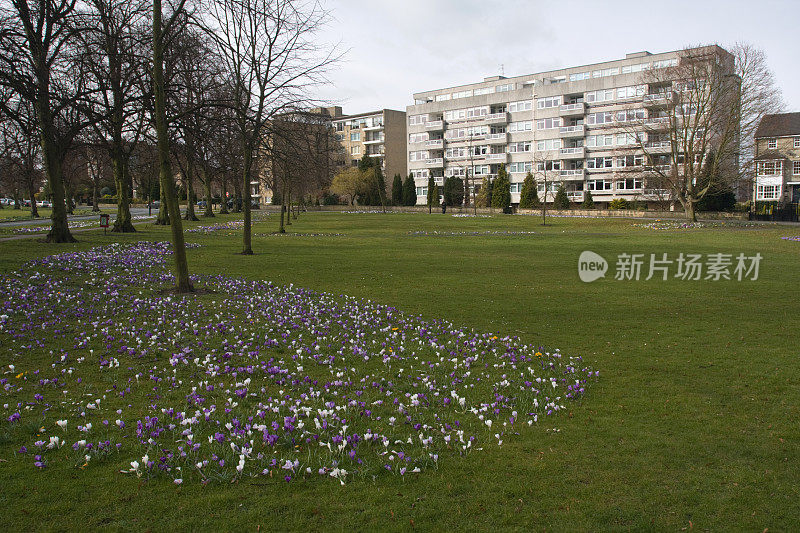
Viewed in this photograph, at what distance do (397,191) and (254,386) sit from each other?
103565 mm

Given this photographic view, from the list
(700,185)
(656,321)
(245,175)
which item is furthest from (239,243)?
(700,185)

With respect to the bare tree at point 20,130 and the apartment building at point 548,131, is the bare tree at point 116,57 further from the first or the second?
the apartment building at point 548,131

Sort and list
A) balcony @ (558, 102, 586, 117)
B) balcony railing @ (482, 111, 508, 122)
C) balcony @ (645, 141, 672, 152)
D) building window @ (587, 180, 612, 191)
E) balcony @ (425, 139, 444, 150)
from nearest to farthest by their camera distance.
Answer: balcony @ (645, 141, 672, 152) < building window @ (587, 180, 612, 191) < balcony @ (558, 102, 586, 117) < balcony railing @ (482, 111, 508, 122) < balcony @ (425, 139, 444, 150)

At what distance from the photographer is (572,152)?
296 ft

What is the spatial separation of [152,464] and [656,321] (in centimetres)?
1055

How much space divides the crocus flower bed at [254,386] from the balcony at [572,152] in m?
83.9

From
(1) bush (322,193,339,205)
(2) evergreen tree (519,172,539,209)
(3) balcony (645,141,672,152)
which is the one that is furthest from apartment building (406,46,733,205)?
(1) bush (322,193,339,205)

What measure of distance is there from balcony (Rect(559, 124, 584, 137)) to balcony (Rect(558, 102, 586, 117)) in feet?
6.95

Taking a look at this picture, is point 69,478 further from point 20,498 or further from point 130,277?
point 130,277

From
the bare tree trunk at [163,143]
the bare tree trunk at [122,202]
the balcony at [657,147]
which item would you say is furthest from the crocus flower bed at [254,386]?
the balcony at [657,147]

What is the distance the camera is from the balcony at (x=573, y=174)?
89.4 metres

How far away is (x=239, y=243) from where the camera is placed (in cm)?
3116

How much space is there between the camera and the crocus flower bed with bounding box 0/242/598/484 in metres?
5.53

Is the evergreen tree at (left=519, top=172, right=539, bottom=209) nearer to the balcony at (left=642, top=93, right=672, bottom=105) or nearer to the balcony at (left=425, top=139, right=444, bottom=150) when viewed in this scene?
the balcony at (left=642, top=93, right=672, bottom=105)
